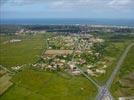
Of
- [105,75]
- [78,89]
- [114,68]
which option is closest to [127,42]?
[114,68]

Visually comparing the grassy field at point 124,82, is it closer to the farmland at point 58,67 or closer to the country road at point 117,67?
the country road at point 117,67

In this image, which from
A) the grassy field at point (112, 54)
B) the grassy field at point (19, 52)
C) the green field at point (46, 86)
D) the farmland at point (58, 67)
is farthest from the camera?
the grassy field at point (19, 52)

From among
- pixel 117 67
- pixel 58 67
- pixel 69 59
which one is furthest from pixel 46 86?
pixel 69 59

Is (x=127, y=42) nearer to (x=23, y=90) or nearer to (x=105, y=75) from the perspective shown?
(x=105, y=75)

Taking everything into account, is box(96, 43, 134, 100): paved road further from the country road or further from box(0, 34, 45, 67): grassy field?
box(0, 34, 45, 67): grassy field

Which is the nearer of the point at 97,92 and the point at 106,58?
the point at 97,92

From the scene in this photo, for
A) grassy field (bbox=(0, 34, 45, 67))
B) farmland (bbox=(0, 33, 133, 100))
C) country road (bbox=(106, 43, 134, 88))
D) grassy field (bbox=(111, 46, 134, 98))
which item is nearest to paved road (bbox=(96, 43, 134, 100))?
country road (bbox=(106, 43, 134, 88))

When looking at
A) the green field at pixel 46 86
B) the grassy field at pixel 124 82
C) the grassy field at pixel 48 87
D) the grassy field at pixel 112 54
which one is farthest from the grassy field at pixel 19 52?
the grassy field at pixel 124 82

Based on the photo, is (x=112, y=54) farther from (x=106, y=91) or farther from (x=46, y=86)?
(x=46, y=86)
